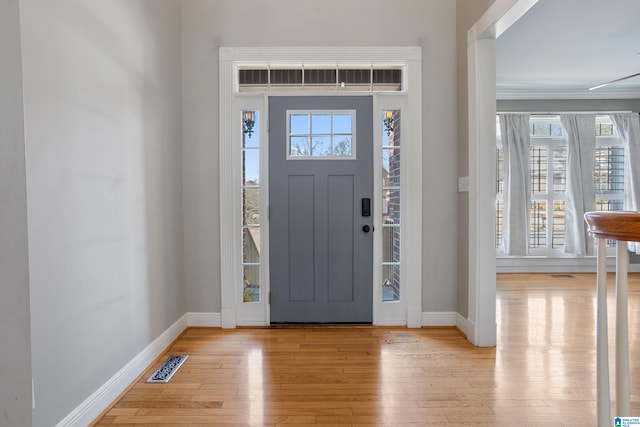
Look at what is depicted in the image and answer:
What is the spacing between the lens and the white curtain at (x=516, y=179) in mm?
5559

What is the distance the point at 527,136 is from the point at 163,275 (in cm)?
535

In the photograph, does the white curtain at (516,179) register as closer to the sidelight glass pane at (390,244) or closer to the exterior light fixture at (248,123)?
the sidelight glass pane at (390,244)

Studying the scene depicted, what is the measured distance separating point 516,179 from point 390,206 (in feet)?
10.5

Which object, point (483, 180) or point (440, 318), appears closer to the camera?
point (483, 180)

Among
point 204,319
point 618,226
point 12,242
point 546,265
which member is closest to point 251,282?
point 204,319

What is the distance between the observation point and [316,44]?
10.7 feet

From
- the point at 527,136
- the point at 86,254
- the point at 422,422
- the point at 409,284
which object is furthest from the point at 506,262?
the point at 86,254

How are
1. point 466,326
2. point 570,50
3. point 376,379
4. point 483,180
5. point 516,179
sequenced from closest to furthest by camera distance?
point 376,379 → point 483,180 → point 466,326 → point 570,50 → point 516,179

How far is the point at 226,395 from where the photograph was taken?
7.11ft

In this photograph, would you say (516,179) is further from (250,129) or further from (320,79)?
(250,129)

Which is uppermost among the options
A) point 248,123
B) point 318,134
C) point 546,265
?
point 248,123

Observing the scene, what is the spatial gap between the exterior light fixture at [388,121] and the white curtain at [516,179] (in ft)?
10.2

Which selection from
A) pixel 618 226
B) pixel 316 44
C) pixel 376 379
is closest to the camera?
pixel 618 226

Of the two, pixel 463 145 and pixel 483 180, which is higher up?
pixel 463 145
